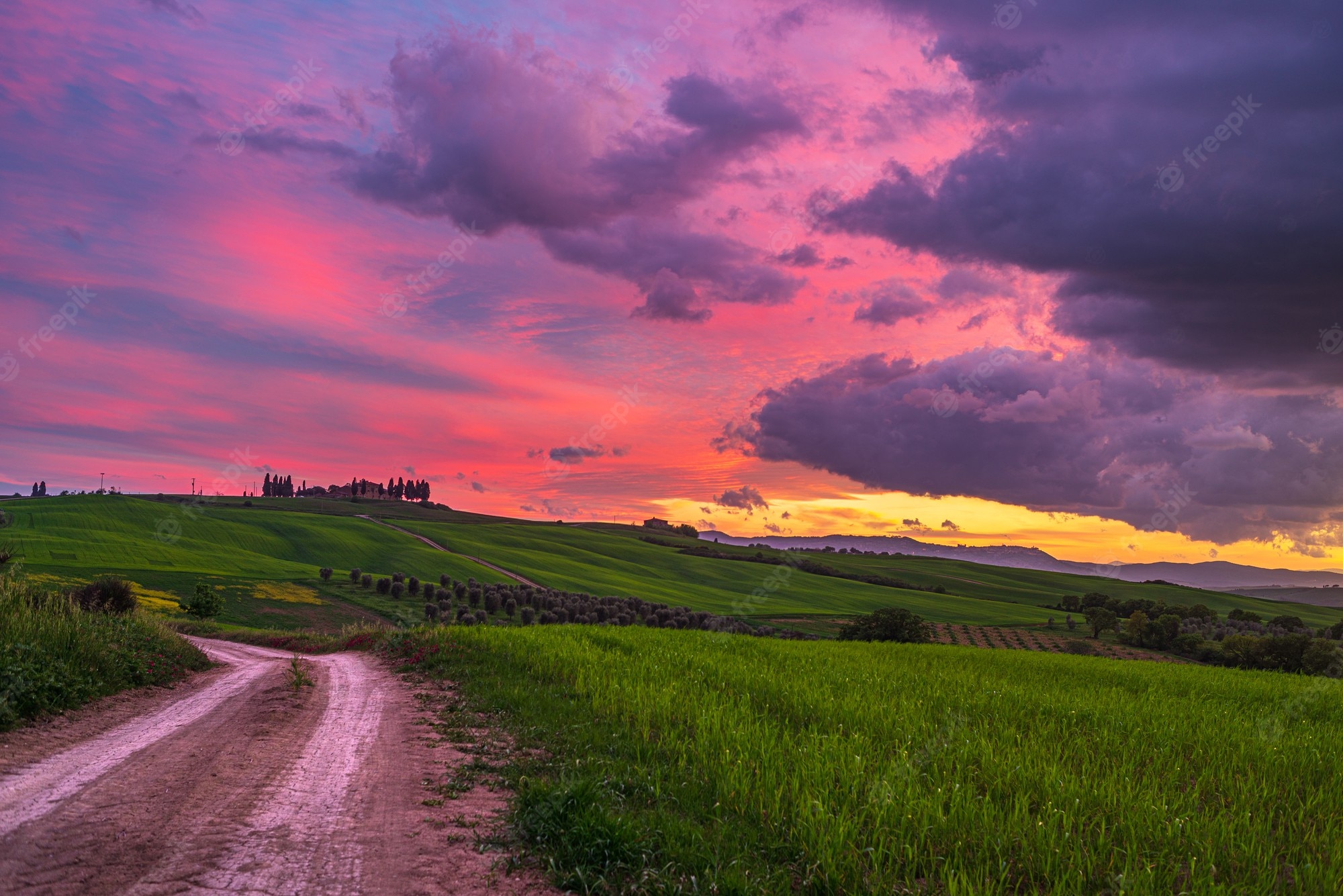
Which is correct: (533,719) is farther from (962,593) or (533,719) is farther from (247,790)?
(962,593)

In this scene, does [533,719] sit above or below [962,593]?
above

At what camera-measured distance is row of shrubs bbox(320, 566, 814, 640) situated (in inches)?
2886

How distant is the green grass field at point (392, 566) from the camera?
2628 inches

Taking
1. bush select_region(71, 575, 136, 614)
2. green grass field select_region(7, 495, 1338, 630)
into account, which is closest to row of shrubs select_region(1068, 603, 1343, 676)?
green grass field select_region(7, 495, 1338, 630)

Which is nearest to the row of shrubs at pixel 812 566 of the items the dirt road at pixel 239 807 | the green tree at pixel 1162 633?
the green tree at pixel 1162 633

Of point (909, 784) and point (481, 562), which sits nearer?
point (909, 784)

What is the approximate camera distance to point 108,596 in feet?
90.0

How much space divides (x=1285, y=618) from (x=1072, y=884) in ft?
574

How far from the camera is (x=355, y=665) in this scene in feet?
74.9

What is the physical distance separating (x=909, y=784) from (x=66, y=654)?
17546 millimetres

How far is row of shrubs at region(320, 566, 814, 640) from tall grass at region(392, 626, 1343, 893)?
58.7 m

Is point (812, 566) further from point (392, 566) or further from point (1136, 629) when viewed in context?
point (392, 566)

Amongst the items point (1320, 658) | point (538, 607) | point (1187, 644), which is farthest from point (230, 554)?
point (1187, 644)

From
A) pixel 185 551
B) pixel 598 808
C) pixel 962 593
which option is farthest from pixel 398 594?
pixel 962 593
